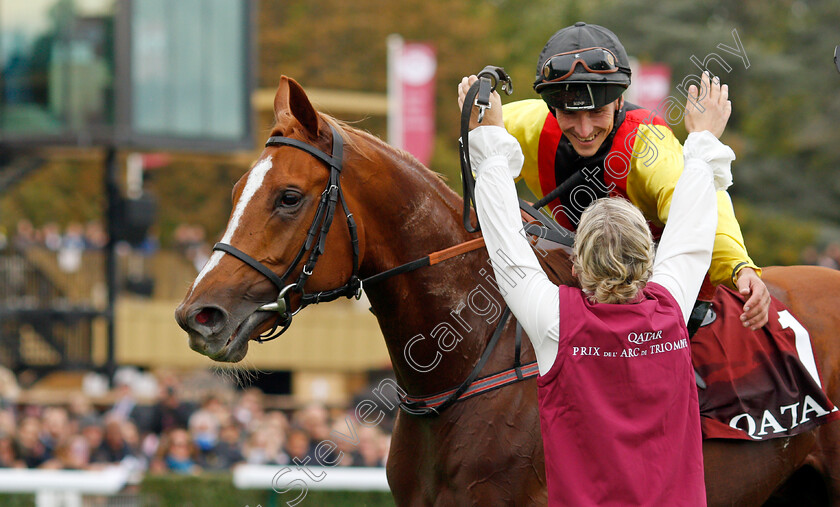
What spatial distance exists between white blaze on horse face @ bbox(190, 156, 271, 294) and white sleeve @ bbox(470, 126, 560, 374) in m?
0.63

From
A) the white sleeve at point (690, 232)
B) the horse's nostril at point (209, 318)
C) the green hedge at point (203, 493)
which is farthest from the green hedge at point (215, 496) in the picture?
the white sleeve at point (690, 232)

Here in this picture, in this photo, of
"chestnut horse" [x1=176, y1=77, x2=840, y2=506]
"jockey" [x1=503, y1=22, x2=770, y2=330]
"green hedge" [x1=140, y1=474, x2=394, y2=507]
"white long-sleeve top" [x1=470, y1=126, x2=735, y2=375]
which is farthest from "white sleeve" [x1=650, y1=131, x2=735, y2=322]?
"green hedge" [x1=140, y1=474, x2=394, y2=507]

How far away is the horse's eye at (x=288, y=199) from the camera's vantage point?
3059mm

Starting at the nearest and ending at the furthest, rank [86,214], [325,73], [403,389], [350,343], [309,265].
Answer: [309,265]
[403,389]
[350,343]
[86,214]
[325,73]

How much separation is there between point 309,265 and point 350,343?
1565cm

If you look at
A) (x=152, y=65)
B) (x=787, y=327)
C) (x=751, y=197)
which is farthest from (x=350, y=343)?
(x=787, y=327)

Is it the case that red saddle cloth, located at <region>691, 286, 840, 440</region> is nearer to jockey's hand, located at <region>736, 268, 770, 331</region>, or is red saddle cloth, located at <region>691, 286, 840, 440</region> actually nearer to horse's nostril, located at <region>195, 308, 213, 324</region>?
jockey's hand, located at <region>736, 268, 770, 331</region>

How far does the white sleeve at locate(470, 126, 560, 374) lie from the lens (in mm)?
2504

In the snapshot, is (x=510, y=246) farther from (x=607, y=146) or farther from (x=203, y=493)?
(x=203, y=493)

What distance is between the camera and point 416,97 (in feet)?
57.9

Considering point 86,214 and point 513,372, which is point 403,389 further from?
point 86,214

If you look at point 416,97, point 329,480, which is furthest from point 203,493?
point 416,97

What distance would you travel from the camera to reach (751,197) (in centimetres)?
2489

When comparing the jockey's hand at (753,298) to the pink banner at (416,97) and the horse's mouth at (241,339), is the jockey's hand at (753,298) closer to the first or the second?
the horse's mouth at (241,339)
